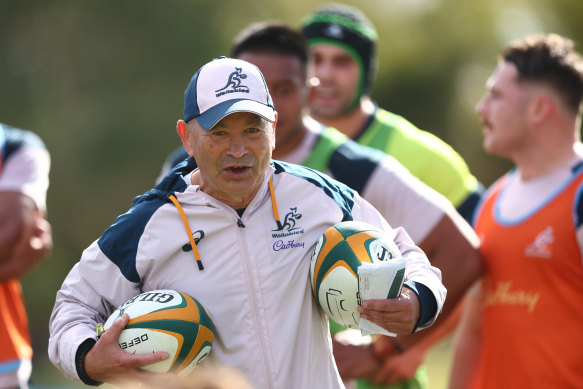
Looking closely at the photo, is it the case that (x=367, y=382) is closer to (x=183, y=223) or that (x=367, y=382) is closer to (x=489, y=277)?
(x=489, y=277)

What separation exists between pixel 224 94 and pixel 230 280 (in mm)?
768

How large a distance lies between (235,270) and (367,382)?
2.00m

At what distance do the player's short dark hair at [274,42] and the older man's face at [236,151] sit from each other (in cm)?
215

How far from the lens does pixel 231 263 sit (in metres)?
4.28

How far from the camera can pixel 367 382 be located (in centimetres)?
598

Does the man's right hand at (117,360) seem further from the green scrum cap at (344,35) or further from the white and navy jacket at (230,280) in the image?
the green scrum cap at (344,35)

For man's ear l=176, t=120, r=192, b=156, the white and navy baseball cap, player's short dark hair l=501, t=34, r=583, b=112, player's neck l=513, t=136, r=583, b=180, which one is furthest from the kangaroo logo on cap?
player's short dark hair l=501, t=34, r=583, b=112

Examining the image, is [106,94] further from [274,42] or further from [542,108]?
[542,108]

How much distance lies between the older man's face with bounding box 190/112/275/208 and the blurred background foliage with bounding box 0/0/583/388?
17.6 m

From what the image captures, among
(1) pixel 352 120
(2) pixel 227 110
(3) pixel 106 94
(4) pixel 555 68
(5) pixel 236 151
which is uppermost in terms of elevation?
(2) pixel 227 110

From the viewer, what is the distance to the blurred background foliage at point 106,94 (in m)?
25.3

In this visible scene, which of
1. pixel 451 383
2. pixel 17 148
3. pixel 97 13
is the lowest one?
pixel 97 13

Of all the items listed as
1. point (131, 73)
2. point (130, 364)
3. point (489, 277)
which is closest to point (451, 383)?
point (489, 277)

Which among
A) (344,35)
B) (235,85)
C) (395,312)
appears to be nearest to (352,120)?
(344,35)
